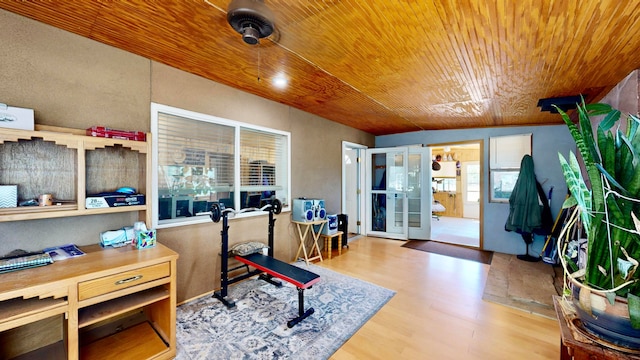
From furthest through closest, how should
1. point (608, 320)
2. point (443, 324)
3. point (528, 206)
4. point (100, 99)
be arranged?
point (528, 206) → point (443, 324) → point (100, 99) → point (608, 320)

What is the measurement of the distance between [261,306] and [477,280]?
2.82 meters

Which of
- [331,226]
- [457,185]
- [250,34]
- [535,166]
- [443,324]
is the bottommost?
[443,324]

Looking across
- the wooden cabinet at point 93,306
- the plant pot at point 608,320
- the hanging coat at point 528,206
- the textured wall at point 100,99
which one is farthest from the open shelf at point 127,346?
the hanging coat at point 528,206

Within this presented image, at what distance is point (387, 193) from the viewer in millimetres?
5652

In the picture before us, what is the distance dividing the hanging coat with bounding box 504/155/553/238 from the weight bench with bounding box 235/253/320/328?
3.70m

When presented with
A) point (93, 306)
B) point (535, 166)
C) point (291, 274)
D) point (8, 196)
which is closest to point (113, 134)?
point (8, 196)

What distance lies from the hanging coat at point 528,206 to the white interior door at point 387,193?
1.88m

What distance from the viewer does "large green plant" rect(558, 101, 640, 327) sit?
3.18ft

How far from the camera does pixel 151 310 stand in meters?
2.18

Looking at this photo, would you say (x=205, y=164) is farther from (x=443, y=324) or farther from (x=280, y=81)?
(x=443, y=324)

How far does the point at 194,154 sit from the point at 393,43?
2302 mm

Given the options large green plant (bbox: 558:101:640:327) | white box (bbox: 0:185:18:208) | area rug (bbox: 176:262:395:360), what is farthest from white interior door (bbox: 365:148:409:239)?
white box (bbox: 0:185:18:208)

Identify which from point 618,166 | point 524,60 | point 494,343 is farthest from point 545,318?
point 524,60

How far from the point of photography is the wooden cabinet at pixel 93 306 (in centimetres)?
137
